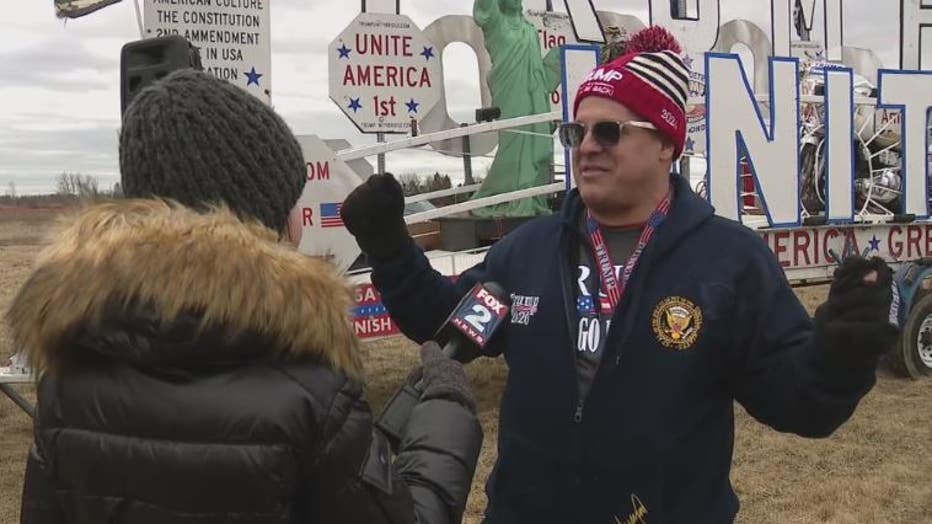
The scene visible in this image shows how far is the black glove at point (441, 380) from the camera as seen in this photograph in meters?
1.49

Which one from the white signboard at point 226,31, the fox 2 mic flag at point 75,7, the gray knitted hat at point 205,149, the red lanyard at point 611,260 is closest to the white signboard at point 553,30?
the white signboard at point 226,31

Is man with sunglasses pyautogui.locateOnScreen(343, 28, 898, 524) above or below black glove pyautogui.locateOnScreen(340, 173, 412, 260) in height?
below

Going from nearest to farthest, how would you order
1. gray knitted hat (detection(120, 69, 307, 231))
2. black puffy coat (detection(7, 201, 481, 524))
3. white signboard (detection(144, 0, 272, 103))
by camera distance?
black puffy coat (detection(7, 201, 481, 524)), gray knitted hat (detection(120, 69, 307, 231)), white signboard (detection(144, 0, 272, 103))

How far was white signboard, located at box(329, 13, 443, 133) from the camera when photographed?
19.9ft

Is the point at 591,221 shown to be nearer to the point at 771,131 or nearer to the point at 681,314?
the point at 681,314

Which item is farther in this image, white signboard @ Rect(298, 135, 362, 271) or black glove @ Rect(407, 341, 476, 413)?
white signboard @ Rect(298, 135, 362, 271)

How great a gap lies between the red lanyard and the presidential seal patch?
94 mm

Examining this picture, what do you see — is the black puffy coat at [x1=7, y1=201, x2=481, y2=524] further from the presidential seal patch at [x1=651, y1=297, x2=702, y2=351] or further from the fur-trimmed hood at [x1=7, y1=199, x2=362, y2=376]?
the presidential seal patch at [x1=651, y1=297, x2=702, y2=351]

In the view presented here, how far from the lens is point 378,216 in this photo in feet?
6.69

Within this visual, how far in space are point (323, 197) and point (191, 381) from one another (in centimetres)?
406

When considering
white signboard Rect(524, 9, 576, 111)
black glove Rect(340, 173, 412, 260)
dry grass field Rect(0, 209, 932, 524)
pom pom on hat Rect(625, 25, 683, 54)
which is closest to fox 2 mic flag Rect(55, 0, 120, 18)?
dry grass field Rect(0, 209, 932, 524)

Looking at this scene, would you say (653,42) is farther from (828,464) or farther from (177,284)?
(828,464)

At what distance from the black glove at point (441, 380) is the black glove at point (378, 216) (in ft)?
1.69

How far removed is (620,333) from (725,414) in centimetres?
31
